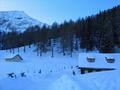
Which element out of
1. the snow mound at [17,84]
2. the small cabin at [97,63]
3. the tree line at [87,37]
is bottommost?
the snow mound at [17,84]

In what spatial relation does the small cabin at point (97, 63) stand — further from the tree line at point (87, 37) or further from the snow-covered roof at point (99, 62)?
the tree line at point (87, 37)

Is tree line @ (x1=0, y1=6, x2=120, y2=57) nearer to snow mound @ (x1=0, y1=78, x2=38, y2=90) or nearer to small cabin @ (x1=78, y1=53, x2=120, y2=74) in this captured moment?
small cabin @ (x1=78, y1=53, x2=120, y2=74)

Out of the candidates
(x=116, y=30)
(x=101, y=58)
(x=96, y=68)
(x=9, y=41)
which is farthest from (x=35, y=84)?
(x=9, y=41)

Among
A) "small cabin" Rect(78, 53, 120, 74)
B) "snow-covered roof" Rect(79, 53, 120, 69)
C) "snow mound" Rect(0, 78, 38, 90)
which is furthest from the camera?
"snow-covered roof" Rect(79, 53, 120, 69)

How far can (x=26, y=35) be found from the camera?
10706 centimetres

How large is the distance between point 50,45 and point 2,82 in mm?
56384

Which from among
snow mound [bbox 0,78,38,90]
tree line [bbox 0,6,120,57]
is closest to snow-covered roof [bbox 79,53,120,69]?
snow mound [bbox 0,78,38,90]

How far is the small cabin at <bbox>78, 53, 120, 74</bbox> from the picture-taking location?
47.2 m

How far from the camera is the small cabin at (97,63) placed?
4722cm

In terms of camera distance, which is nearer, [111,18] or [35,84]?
[35,84]

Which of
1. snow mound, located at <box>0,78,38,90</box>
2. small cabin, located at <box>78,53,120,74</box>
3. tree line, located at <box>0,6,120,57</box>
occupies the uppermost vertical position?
tree line, located at <box>0,6,120,57</box>

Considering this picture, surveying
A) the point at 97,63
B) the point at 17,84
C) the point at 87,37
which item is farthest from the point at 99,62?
the point at 87,37

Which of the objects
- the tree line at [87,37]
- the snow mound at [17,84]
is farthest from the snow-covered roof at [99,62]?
the tree line at [87,37]

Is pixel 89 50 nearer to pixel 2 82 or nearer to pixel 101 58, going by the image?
pixel 101 58
